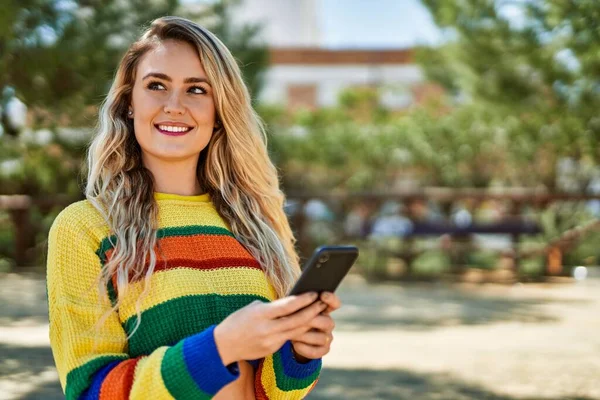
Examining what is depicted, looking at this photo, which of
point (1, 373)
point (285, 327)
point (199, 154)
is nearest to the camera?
point (285, 327)

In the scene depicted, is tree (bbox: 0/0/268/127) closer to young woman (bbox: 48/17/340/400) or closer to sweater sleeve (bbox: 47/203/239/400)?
young woman (bbox: 48/17/340/400)

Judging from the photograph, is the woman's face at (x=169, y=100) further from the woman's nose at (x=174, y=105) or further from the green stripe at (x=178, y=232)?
the green stripe at (x=178, y=232)

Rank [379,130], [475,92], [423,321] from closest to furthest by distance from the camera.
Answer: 1. [423,321]
2. [475,92]
3. [379,130]

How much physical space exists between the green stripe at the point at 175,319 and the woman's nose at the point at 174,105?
43 centimetres

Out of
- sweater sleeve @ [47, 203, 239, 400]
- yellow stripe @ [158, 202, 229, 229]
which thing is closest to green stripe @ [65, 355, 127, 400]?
sweater sleeve @ [47, 203, 239, 400]

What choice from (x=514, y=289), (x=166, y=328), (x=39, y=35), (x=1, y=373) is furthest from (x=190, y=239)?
(x=514, y=289)

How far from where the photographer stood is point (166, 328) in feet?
5.71

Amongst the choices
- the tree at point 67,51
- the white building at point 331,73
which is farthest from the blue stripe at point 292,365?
the white building at point 331,73

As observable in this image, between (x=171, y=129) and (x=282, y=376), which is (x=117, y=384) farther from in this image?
(x=171, y=129)

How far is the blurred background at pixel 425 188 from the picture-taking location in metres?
5.68

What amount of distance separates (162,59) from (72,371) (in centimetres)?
73

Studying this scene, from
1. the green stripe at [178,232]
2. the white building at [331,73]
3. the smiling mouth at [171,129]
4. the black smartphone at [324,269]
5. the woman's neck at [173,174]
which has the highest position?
the white building at [331,73]

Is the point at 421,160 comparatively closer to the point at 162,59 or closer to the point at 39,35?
the point at 39,35

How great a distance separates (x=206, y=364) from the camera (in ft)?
4.98
